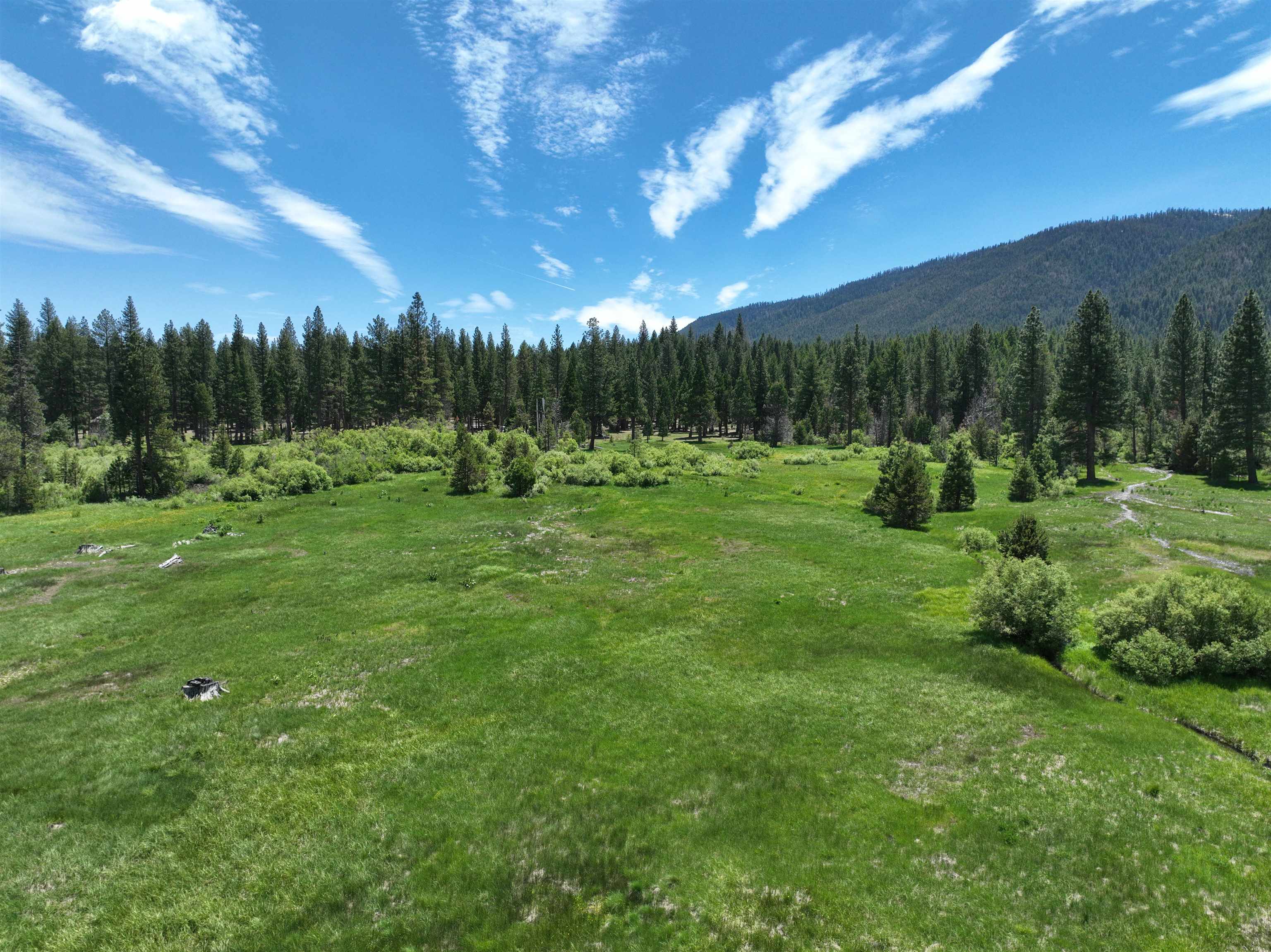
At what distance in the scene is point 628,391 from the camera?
11512 cm

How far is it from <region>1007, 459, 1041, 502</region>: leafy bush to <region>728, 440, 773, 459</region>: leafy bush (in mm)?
43848

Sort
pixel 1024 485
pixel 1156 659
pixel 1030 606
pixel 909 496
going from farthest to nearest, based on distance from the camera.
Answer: pixel 1024 485 → pixel 909 496 → pixel 1030 606 → pixel 1156 659

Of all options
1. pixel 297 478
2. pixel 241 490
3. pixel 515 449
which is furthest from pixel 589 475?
pixel 241 490

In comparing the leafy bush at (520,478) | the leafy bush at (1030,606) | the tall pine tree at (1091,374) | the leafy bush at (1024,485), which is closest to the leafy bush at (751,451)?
the tall pine tree at (1091,374)

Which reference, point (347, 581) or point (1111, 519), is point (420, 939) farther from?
point (1111, 519)

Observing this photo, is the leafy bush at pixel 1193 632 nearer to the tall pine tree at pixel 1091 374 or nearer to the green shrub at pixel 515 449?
the tall pine tree at pixel 1091 374

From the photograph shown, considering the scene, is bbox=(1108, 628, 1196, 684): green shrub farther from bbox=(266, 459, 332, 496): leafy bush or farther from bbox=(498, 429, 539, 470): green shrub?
bbox=(266, 459, 332, 496): leafy bush

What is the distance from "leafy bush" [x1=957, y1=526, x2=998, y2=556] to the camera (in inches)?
1409

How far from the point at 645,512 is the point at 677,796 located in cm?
3861

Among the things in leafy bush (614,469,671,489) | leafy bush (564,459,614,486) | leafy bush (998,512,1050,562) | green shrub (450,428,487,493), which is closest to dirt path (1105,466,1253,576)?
leafy bush (998,512,1050,562)

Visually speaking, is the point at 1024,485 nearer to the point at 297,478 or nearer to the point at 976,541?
the point at 976,541

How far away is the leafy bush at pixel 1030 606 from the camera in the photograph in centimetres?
2169

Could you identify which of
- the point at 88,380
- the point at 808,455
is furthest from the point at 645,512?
the point at 88,380

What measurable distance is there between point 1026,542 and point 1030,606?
29.1 feet
